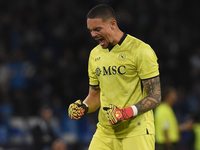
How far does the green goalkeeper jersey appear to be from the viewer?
377 centimetres

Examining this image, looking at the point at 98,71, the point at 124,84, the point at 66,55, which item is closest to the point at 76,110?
the point at 98,71

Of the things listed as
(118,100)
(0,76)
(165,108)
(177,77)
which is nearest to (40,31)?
(0,76)

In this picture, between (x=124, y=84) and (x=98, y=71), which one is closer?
(x=124, y=84)

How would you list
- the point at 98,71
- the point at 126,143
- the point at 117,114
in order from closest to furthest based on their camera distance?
the point at 117,114
the point at 126,143
the point at 98,71

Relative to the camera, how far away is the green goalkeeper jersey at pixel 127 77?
148 inches

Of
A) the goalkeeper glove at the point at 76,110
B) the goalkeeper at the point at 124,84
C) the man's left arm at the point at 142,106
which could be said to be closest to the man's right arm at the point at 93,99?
the goalkeeper glove at the point at 76,110

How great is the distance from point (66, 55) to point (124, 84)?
7852 mm

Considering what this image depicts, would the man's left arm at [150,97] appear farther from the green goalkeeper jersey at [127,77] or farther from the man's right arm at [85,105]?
the man's right arm at [85,105]

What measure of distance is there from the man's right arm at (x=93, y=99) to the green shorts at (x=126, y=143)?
1.30 ft

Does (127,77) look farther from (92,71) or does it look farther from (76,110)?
(76,110)

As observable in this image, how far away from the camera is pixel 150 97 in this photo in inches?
146

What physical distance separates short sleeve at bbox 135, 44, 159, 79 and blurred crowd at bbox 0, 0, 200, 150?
19.1ft

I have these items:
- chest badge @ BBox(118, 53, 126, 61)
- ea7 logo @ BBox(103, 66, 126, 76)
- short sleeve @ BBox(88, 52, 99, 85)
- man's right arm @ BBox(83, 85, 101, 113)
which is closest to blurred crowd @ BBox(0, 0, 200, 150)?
man's right arm @ BBox(83, 85, 101, 113)

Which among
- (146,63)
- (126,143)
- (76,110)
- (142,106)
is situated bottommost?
(126,143)
